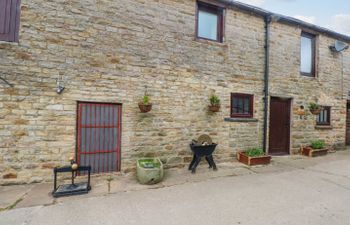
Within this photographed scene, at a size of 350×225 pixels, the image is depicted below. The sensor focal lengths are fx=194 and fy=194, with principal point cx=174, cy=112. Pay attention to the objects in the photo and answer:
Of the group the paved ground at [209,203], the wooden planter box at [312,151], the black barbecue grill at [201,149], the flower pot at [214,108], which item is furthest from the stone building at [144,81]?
the paved ground at [209,203]

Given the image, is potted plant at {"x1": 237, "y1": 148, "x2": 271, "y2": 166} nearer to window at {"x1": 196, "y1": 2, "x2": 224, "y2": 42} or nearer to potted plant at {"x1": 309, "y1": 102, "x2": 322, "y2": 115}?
potted plant at {"x1": 309, "y1": 102, "x2": 322, "y2": 115}

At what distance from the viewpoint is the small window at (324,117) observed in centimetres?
816

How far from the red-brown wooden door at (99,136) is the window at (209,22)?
3.61 m

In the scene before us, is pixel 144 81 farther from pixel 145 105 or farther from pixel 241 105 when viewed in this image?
pixel 241 105

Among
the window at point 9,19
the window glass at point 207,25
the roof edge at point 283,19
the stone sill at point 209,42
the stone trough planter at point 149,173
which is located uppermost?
the roof edge at point 283,19

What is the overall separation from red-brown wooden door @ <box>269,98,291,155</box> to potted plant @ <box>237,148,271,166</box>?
3.76 ft

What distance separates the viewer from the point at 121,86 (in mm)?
5051

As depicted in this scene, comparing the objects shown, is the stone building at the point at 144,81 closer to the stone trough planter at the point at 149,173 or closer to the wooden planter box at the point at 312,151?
the wooden planter box at the point at 312,151

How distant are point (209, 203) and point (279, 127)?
518 centimetres

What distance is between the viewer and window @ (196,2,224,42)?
617 cm

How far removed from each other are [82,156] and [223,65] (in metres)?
4.91

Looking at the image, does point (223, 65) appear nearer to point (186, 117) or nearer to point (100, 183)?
point (186, 117)

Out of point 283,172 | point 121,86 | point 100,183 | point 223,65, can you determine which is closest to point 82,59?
point 121,86

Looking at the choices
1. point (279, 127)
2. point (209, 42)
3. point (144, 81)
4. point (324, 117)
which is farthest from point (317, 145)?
point (144, 81)
